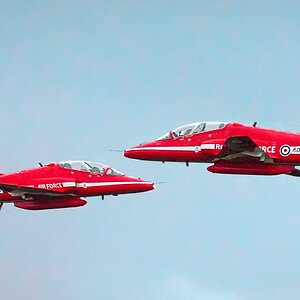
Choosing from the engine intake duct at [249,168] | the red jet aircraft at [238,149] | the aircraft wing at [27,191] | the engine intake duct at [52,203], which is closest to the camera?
the red jet aircraft at [238,149]

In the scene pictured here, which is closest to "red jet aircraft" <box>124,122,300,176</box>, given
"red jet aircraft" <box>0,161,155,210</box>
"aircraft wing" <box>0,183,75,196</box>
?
"red jet aircraft" <box>0,161,155,210</box>

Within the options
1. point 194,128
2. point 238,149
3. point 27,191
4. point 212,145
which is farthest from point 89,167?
point 238,149

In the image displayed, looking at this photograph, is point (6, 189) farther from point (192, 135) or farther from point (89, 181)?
point (192, 135)

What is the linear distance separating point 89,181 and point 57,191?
3018mm

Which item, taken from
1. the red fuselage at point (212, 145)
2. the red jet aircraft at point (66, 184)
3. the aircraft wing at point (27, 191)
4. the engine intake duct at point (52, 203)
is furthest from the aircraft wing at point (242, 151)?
the aircraft wing at point (27, 191)

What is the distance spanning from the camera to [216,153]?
357 feet

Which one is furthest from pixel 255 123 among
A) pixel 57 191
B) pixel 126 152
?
pixel 57 191

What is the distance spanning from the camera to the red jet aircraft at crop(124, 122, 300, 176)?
355 feet

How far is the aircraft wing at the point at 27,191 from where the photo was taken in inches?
4572

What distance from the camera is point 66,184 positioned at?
116 metres

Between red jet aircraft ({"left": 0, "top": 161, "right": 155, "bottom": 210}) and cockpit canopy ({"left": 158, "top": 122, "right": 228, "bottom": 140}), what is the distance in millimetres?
5285

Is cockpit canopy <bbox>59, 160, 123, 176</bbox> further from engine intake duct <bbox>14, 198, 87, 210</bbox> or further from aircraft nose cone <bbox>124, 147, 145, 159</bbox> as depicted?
aircraft nose cone <bbox>124, 147, 145, 159</bbox>

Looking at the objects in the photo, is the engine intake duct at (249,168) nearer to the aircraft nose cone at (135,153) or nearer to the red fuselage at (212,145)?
the red fuselage at (212,145)

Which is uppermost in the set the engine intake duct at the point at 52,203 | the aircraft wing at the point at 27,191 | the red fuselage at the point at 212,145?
the red fuselage at the point at 212,145
